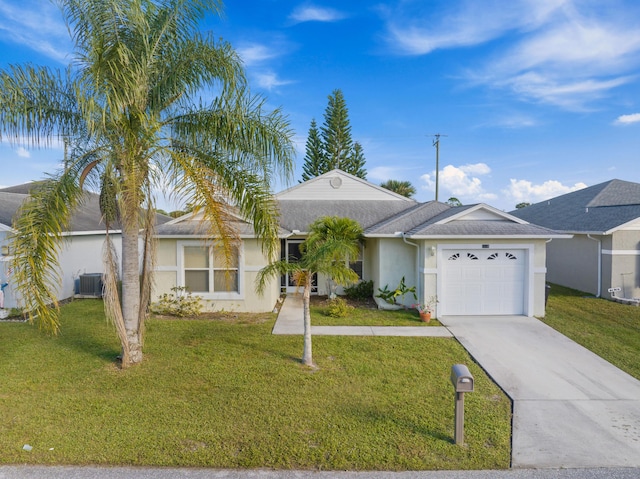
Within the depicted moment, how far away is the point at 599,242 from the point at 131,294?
16251mm

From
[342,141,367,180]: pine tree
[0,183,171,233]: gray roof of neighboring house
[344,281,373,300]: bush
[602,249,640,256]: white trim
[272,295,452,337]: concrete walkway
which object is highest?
[342,141,367,180]: pine tree

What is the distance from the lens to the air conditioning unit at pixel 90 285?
1347cm

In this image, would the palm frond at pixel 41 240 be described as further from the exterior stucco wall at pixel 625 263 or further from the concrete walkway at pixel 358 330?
the exterior stucco wall at pixel 625 263

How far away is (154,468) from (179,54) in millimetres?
6306

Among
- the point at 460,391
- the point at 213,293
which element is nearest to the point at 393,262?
the point at 213,293

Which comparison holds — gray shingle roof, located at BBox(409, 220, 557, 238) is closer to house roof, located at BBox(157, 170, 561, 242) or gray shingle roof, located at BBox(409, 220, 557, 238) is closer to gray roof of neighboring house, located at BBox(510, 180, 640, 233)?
house roof, located at BBox(157, 170, 561, 242)

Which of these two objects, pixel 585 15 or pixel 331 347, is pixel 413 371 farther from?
pixel 585 15

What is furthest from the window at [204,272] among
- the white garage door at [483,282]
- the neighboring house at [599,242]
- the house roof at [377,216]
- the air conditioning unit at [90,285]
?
the neighboring house at [599,242]

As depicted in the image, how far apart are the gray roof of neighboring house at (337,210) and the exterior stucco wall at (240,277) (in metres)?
3.44

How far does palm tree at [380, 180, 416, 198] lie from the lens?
28.5 m

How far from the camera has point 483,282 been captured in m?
10.4

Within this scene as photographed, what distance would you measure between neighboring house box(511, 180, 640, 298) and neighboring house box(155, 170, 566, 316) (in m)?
5.16

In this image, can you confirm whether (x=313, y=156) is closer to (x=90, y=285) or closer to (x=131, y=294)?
(x=90, y=285)

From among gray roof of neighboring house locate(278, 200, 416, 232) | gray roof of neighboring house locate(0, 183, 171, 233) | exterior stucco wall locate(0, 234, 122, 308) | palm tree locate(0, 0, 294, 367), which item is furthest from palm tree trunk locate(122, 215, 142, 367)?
gray roof of neighboring house locate(278, 200, 416, 232)
